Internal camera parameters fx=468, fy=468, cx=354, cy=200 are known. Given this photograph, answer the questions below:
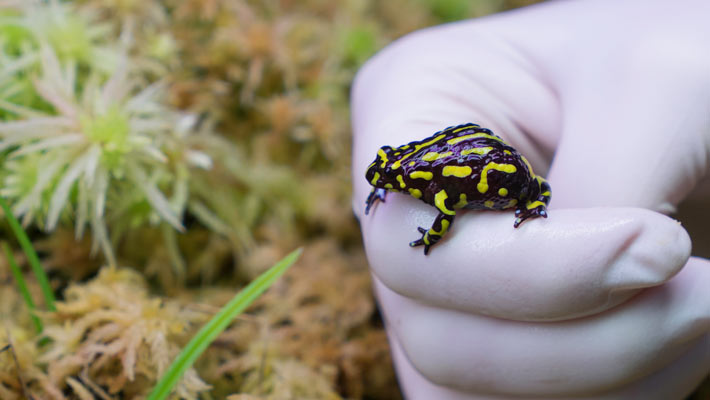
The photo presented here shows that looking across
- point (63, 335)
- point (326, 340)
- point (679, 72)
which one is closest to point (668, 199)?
point (679, 72)

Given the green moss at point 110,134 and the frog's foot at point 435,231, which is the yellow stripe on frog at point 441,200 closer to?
the frog's foot at point 435,231

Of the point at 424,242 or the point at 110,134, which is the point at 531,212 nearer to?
the point at 424,242

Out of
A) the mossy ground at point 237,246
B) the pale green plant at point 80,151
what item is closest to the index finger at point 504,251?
the mossy ground at point 237,246

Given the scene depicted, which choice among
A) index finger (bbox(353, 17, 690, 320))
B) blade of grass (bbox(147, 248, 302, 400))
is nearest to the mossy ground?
blade of grass (bbox(147, 248, 302, 400))

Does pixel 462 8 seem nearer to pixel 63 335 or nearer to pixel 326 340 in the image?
pixel 326 340

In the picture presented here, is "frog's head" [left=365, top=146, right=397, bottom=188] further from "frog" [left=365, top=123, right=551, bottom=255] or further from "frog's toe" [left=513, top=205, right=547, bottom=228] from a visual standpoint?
"frog's toe" [left=513, top=205, right=547, bottom=228]

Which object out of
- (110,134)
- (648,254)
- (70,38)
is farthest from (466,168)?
(70,38)

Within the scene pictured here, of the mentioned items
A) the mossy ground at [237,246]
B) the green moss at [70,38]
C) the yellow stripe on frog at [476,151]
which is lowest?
the mossy ground at [237,246]
